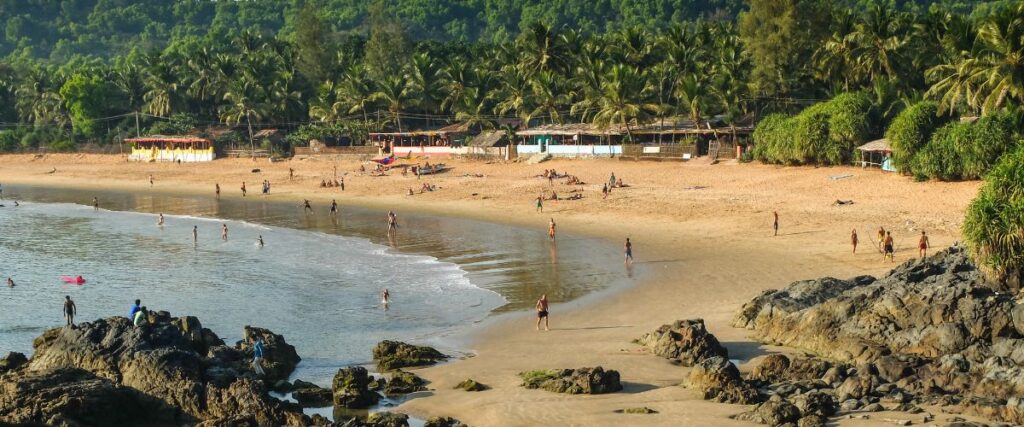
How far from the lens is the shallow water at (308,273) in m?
29.1

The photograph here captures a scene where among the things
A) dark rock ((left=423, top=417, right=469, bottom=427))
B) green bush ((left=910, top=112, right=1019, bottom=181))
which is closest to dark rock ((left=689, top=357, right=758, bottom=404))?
dark rock ((left=423, top=417, right=469, bottom=427))

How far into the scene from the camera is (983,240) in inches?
925

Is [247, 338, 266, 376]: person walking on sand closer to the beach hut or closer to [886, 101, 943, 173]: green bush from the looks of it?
[886, 101, 943, 173]: green bush

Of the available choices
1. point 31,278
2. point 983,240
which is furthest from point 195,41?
point 983,240

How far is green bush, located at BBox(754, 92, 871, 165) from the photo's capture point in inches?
2105

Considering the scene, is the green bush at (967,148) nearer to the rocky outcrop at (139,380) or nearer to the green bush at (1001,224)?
the green bush at (1001,224)

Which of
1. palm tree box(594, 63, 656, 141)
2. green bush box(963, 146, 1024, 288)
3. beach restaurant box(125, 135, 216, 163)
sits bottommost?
green bush box(963, 146, 1024, 288)

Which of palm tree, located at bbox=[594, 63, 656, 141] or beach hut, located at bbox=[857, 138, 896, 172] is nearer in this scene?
beach hut, located at bbox=[857, 138, 896, 172]

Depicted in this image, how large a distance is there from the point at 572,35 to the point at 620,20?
95.2 m

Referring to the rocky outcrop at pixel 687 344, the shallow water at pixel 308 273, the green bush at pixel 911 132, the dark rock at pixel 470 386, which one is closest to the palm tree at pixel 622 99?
the shallow water at pixel 308 273

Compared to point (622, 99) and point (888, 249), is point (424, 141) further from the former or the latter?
point (888, 249)

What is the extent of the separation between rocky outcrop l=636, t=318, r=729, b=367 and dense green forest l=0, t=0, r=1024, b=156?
28328 millimetres

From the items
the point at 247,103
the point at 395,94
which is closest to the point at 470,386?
the point at 395,94

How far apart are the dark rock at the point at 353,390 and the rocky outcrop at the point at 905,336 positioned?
297 inches
